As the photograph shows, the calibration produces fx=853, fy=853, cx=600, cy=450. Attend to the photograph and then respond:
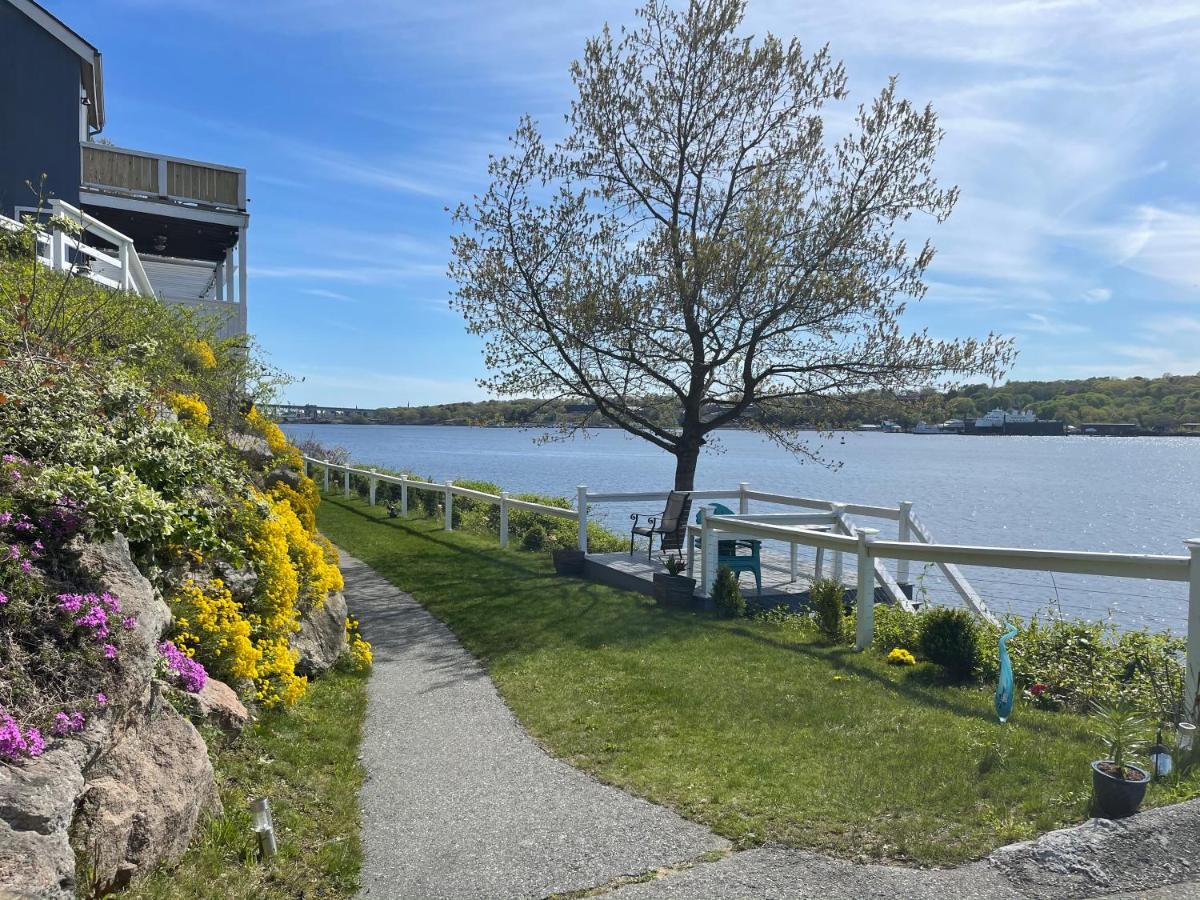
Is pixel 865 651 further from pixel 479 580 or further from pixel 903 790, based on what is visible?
pixel 479 580

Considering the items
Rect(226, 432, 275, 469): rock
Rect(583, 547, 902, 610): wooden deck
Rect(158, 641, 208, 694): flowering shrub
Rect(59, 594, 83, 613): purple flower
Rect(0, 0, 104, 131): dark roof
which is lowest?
Rect(583, 547, 902, 610): wooden deck

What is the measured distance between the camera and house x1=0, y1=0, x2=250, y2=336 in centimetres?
1399

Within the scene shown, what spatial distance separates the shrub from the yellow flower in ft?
7.88

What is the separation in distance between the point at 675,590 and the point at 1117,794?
6160 millimetres

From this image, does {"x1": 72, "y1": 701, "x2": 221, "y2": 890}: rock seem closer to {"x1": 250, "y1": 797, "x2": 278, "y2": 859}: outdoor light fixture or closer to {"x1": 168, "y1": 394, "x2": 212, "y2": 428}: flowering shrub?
{"x1": 250, "y1": 797, "x2": 278, "y2": 859}: outdoor light fixture

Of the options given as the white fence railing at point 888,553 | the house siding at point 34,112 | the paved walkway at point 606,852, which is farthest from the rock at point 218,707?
the house siding at point 34,112

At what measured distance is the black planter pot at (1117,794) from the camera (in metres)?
3.99

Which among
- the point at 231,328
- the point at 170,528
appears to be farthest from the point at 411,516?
the point at 170,528

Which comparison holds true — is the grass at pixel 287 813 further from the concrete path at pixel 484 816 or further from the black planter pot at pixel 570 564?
the black planter pot at pixel 570 564

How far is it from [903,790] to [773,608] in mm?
5185

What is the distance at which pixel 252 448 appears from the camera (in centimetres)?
925

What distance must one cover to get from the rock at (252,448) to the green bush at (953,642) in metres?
6.69

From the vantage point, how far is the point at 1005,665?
5.48 m

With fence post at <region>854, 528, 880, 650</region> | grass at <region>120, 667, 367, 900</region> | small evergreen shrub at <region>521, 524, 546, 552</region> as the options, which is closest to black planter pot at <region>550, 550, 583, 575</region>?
small evergreen shrub at <region>521, 524, 546, 552</region>
